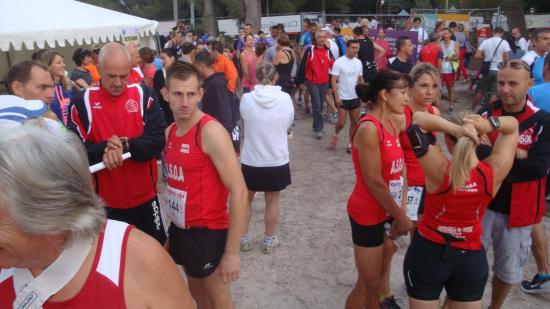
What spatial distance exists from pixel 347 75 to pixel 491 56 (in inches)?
172

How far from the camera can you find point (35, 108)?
2.46 meters

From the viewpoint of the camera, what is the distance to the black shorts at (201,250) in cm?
260

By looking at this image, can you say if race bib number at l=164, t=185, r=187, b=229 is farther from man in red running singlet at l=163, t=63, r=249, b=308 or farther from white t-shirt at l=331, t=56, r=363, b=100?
white t-shirt at l=331, t=56, r=363, b=100

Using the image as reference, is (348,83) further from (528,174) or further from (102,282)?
(102,282)

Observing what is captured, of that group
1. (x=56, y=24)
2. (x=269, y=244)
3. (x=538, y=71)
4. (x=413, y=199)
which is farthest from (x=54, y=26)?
(x=538, y=71)

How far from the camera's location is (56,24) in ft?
27.9

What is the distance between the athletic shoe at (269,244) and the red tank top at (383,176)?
1.72 meters

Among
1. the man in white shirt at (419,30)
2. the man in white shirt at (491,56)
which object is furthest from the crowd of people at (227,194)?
the man in white shirt at (419,30)

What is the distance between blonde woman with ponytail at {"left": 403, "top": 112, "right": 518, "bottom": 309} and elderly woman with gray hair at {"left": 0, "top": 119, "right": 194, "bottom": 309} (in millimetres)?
1524

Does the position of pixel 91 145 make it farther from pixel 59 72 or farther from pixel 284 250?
pixel 59 72

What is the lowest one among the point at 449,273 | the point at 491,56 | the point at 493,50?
the point at 449,273

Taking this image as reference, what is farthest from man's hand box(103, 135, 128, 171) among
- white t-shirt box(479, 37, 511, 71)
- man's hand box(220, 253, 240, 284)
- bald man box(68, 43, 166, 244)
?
white t-shirt box(479, 37, 511, 71)

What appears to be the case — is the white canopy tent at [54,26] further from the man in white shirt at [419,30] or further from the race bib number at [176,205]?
the man in white shirt at [419,30]

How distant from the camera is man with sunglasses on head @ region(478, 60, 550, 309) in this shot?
304 centimetres
